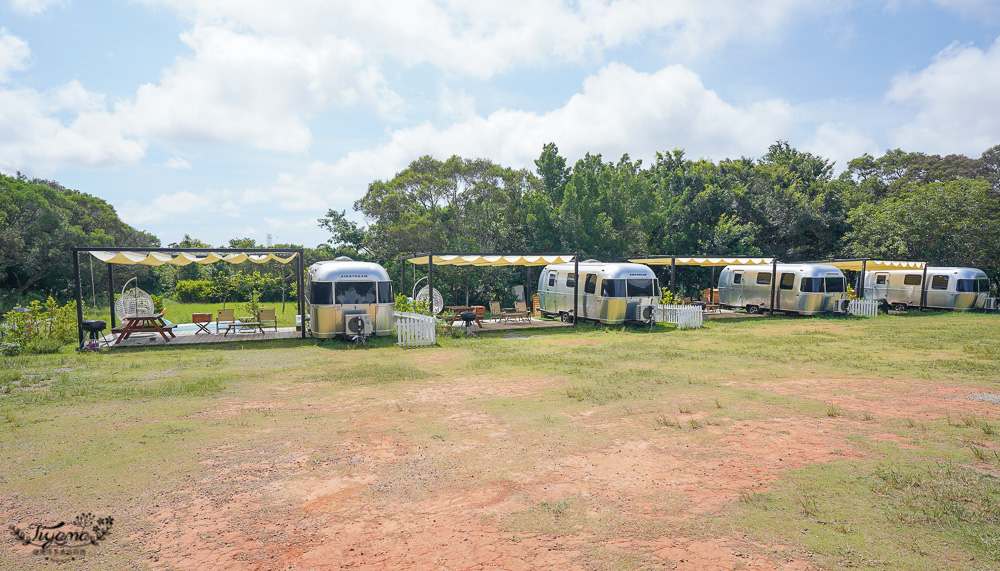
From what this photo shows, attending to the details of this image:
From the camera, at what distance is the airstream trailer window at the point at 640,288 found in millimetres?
18922

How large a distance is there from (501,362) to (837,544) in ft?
28.8

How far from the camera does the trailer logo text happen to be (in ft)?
13.7

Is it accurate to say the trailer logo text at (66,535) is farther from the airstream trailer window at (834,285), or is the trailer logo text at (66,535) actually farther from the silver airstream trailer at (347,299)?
the airstream trailer window at (834,285)

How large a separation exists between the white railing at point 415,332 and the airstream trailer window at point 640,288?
7.45 m

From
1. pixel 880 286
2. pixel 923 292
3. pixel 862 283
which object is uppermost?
pixel 862 283

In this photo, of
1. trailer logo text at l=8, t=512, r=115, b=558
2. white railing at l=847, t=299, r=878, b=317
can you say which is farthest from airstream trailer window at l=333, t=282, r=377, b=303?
white railing at l=847, t=299, r=878, b=317

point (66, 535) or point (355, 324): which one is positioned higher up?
point (355, 324)

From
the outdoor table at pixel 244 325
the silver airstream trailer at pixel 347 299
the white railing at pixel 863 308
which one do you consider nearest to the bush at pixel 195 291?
the outdoor table at pixel 244 325

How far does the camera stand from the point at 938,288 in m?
25.7

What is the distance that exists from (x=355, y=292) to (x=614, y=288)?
8.81m

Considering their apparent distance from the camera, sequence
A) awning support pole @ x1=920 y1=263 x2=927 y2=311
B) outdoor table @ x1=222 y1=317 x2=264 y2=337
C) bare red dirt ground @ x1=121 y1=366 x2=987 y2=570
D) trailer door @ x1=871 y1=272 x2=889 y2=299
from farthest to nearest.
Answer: trailer door @ x1=871 y1=272 x2=889 y2=299 → awning support pole @ x1=920 y1=263 x2=927 y2=311 → outdoor table @ x1=222 y1=317 x2=264 y2=337 → bare red dirt ground @ x1=121 y1=366 x2=987 y2=570

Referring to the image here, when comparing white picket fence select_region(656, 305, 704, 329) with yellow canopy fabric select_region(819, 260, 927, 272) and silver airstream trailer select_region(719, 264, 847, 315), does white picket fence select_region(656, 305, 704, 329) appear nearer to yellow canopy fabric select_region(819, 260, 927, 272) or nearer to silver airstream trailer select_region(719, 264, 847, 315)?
silver airstream trailer select_region(719, 264, 847, 315)

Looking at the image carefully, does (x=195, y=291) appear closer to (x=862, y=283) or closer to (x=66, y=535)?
(x=66, y=535)

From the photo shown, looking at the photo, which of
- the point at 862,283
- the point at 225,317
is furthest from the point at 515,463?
the point at 862,283
